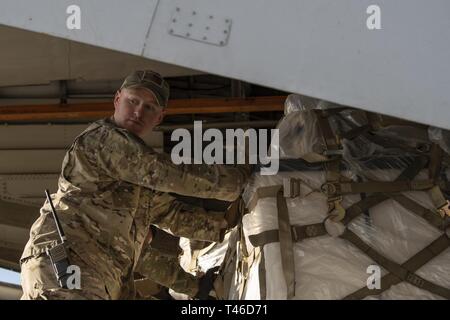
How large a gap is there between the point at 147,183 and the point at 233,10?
3.63 feet

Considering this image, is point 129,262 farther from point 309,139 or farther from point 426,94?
point 426,94

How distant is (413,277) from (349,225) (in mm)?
374

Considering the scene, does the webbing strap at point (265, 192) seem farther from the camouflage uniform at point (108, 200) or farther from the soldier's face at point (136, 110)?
the soldier's face at point (136, 110)

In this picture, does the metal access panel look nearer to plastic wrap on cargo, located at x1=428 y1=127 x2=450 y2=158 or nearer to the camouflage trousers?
plastic wrap on cargo, located at x1=428 y1=127 x2=450 y2=158

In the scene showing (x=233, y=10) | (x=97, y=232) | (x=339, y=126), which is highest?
(x=233, y=10)

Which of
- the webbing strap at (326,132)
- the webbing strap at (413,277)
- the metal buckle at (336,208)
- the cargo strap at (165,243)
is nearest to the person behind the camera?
the webbing strap at (413,277)

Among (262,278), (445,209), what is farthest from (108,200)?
(445,209)

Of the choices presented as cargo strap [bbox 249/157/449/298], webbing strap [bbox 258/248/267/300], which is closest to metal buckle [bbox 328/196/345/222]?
cargo strap [bbox 249/157/449/298]

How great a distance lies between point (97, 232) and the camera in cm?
376

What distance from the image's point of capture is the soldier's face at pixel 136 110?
3.96 meters

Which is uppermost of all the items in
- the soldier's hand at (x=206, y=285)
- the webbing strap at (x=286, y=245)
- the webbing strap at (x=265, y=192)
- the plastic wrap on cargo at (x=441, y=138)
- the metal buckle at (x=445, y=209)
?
the plastic wrap on cargo at (x=441, y=138)

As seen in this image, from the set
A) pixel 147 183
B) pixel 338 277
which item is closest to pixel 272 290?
pixel 338 277

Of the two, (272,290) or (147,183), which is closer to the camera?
(272,290)

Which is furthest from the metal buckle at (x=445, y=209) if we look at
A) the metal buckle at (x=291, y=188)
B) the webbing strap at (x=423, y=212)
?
the metal buckle at (x=291, y=188)
